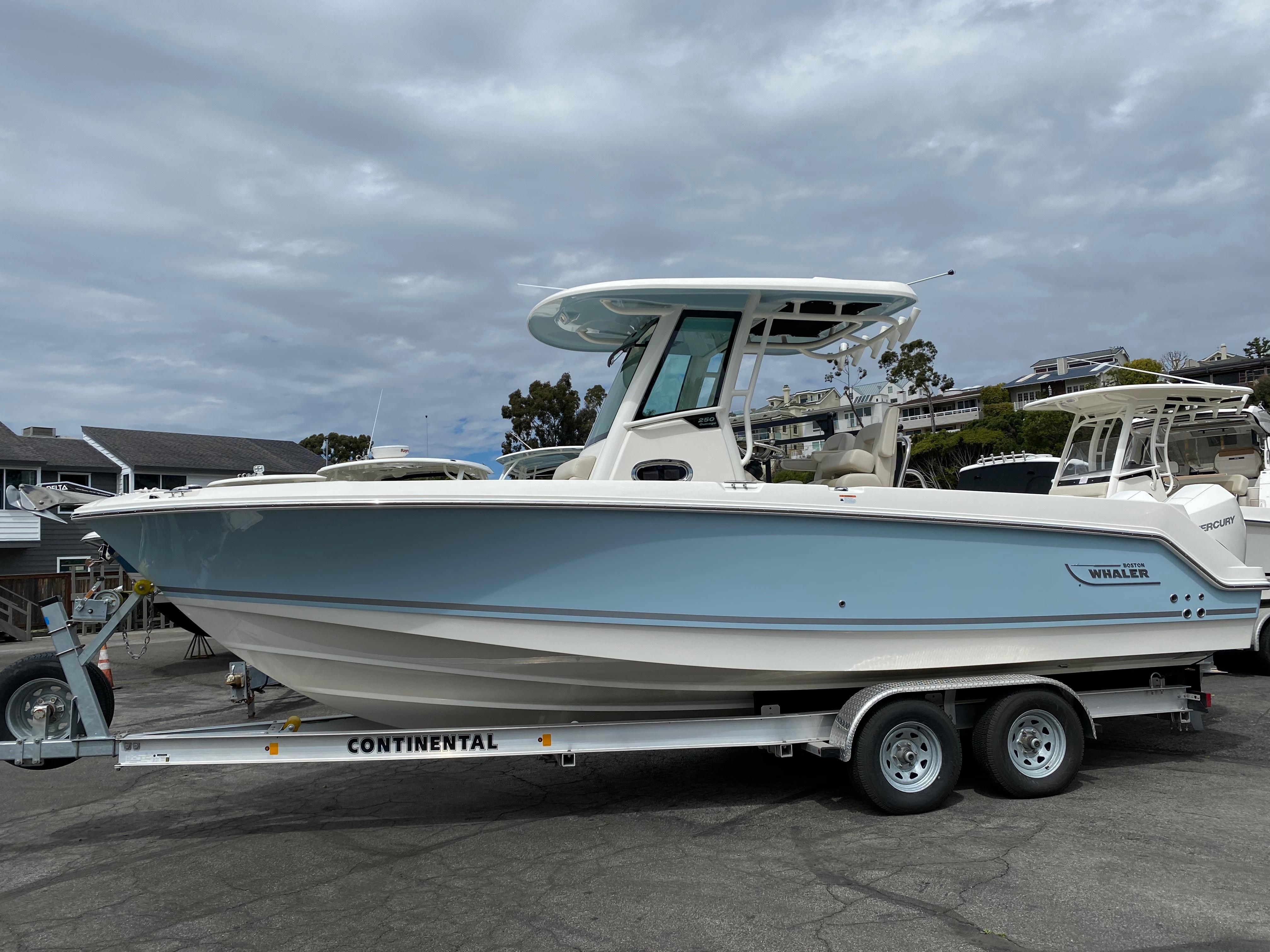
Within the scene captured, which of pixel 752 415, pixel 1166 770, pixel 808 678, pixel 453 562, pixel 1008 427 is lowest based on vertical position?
pixel 1166 770

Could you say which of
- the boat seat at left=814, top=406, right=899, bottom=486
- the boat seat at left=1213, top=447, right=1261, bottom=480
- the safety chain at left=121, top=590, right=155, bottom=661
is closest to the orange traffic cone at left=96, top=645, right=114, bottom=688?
the safety chain at left=121, top=590, right=155, bottom=661

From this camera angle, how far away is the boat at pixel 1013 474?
13.2 meters

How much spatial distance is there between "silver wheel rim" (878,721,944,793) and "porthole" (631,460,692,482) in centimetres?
186

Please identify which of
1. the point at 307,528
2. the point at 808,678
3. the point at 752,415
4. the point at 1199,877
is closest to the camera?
the point at 1199,877

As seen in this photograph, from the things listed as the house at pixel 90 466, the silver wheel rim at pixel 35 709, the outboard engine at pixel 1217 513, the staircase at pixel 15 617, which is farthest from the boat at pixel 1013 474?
the house at pixel 90 466

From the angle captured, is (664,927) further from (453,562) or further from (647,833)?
(453,562)

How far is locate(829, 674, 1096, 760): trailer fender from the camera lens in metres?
4.85

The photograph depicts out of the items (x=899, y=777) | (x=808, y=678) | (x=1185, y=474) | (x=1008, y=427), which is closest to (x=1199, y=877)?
(x=899, y=777)

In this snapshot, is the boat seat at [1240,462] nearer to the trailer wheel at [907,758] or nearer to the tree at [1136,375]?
the trailer wheel at [907,758]

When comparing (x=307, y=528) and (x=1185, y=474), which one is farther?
(x=1185, y=474)

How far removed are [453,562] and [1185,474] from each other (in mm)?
10894

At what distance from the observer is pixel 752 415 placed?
5621 mm

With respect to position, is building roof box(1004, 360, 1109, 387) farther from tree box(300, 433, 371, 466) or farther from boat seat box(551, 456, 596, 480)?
boat seat box(551, 456, 596, 480)

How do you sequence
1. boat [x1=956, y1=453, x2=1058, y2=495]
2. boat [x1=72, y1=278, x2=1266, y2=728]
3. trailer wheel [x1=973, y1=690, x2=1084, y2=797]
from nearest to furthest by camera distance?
boat [x1=72, y1=278, x2=1266, y2=728], trailer wheel [x1=973, y1=690, x2=1084, y2=797], boat [x1=956, y1=453, x2=1058, y2=495]
